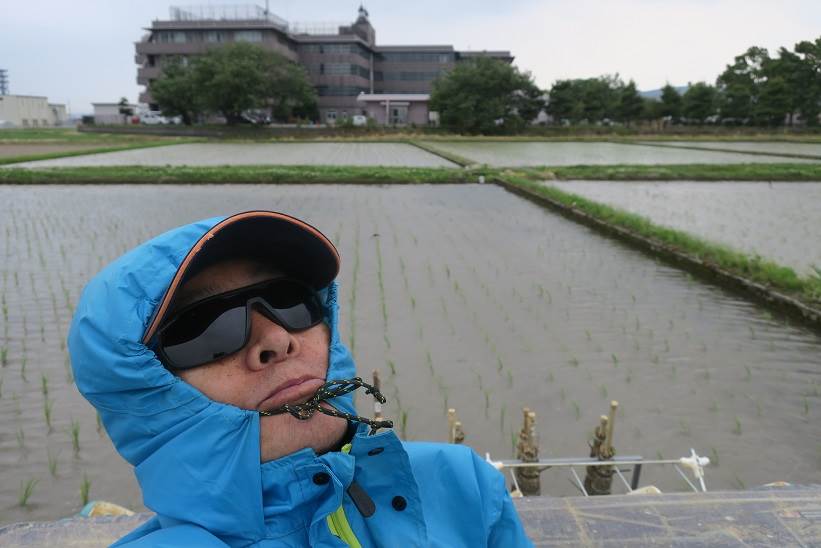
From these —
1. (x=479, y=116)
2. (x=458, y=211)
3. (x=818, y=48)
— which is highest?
(x=818, y=48)

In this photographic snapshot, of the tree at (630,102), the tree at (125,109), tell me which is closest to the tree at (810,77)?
the tree at (630,102)

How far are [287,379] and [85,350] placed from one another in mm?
320

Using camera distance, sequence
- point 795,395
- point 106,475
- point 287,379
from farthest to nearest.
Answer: point 795,395 → point 106,475 → point 287,379

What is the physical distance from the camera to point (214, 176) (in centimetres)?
1508

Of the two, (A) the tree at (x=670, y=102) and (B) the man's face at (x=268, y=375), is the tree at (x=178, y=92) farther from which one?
(B) the man's face at (x=268, y=375)

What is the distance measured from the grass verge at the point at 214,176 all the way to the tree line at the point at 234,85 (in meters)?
23.3

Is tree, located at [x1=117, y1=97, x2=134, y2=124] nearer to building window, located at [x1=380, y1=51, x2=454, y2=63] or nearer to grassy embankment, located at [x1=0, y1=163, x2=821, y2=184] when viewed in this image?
building window, located at [x1=380, y1=51, x2=454, y2=63]

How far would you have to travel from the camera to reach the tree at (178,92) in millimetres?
39562

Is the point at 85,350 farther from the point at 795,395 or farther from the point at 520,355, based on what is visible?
the point at 795,395

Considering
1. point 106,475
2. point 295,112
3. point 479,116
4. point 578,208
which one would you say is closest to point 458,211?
point 578,208

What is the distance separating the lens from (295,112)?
1950 inches

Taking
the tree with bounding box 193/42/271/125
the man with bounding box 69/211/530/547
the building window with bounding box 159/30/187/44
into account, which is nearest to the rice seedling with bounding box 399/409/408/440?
the man with bounding box 69/211/530/547

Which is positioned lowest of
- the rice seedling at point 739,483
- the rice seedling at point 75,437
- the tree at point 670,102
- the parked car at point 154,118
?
the rice seedling at point 739,483

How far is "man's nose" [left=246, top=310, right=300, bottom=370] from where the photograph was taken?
95 centimetres
